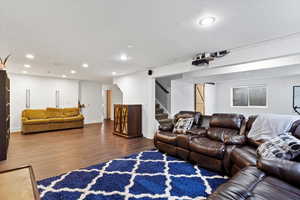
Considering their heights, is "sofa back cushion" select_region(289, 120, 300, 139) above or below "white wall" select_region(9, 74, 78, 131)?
below

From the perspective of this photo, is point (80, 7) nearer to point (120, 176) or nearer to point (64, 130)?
point (120, 176)

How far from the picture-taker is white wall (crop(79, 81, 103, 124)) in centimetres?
815

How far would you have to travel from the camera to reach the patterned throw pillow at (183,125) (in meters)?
3.69

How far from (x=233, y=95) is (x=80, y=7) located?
736cm

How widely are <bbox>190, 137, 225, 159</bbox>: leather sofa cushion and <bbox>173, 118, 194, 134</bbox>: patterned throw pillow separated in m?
0.58

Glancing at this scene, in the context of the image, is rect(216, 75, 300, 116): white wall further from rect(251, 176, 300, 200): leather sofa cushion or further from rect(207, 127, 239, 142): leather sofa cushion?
rect(251, 176, 300, 200): leather sofa cushion

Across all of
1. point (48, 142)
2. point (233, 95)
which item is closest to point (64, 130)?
point (48, 142)

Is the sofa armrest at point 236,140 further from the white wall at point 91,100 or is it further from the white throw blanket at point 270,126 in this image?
the white wall at point 91,100

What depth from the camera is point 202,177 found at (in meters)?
2.50

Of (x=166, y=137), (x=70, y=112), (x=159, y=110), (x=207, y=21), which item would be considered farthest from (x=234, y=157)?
(x=70, y=112)

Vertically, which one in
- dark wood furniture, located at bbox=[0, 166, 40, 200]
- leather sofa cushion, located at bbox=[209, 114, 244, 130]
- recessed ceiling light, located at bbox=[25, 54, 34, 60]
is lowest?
dark wood furniture, located at bbox=[0, 166, 40, 200]

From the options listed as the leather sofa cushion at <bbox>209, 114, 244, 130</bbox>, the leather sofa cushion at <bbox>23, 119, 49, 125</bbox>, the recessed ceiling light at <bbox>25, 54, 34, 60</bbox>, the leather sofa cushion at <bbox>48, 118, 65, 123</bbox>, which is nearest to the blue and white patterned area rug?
the leather sofa cushion at <bbox>209, 114, 244, 130</bbox>

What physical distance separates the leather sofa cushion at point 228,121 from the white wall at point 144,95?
2.18 meters

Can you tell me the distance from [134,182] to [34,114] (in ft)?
19.1
